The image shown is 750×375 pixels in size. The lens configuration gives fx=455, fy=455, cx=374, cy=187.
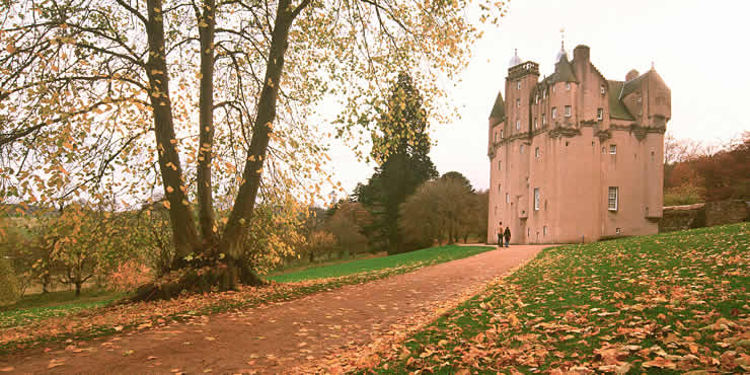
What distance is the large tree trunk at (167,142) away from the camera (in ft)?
35.6

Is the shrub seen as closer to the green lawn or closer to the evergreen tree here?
the green lawn

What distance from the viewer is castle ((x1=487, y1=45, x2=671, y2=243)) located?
40.5 m

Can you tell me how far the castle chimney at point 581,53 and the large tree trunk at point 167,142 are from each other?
130 ft

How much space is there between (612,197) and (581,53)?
1347 centimetres

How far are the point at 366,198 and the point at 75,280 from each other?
3684cm

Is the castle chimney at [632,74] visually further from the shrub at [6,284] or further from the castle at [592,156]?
the shrub at [6,284]

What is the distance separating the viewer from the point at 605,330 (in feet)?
18.0

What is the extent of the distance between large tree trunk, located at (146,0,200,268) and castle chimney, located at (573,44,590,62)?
3949 centimetres

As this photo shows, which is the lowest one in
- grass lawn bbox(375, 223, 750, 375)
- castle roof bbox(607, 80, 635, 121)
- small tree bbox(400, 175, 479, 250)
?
grass lawn bbox(375, 223, 750, 375)

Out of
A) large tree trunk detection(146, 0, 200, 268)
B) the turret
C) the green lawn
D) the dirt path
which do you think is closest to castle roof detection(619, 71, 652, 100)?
the turret

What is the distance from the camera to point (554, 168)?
136 feet

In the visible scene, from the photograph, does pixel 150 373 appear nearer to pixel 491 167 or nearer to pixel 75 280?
pixel 75 280

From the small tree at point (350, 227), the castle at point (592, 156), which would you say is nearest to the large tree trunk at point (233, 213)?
the castle at point (592, 156)

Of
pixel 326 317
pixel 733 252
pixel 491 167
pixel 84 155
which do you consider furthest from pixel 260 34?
pixel 491 167
